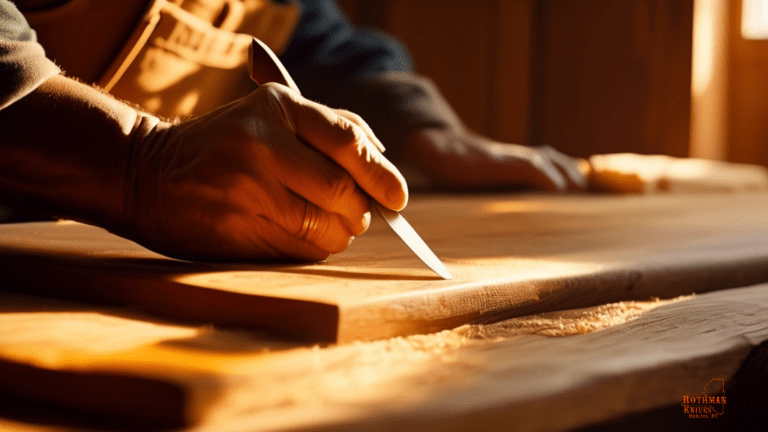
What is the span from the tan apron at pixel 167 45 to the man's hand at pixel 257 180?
0.41 m

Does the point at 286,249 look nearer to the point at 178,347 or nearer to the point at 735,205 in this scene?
the point at 178,347

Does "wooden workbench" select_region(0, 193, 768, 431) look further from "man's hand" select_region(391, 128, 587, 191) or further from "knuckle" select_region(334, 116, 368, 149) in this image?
"man's hand" select_region(391, 128, 587, 191)

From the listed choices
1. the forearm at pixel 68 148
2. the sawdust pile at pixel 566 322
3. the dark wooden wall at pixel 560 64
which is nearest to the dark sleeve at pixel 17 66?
the forearm at pixel 68 148

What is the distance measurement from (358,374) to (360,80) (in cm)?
144

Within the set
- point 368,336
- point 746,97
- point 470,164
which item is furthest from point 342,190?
point 746,97

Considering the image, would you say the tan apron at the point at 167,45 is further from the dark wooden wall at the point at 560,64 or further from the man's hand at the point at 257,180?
the dark wooden wall at the point at 560,64

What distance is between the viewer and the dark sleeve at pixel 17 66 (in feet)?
1.81

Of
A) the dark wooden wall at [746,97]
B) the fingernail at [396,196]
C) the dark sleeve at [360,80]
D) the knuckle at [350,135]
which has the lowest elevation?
the dark wooden wall at [746,97]

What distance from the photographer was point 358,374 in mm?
369

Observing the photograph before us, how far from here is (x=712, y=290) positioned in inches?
26.2

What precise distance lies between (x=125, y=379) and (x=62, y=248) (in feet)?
1.17

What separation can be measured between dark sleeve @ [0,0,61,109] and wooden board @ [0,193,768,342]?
0.14 meters

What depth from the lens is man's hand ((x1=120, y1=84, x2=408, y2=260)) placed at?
0.55m

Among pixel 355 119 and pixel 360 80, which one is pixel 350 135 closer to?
pixel 355 119
